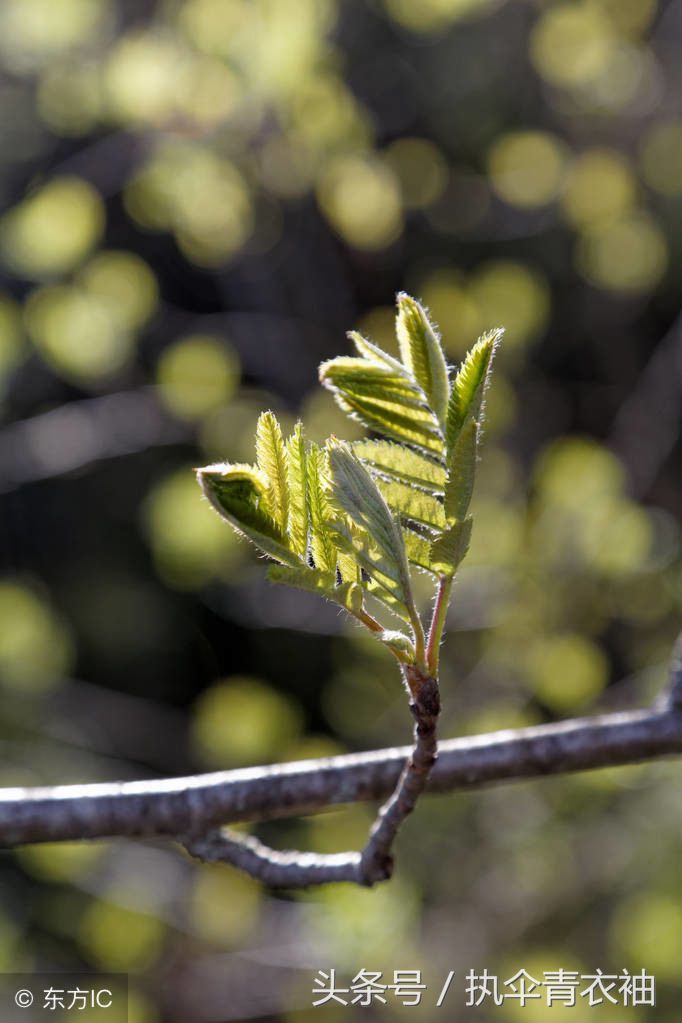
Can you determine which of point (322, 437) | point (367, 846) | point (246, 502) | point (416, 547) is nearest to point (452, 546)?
point (416, 547)

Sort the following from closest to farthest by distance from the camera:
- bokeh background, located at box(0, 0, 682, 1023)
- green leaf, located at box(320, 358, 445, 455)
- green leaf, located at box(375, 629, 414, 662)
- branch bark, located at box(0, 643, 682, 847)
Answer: green leaf, located at box(375, 629, 414, 662)
green leaf, located at box(320, 358, 445, 455)
branch bark, located at box(0, 643, 682, 847)
bokeh background, located at box(0, 0, 682, 1023)

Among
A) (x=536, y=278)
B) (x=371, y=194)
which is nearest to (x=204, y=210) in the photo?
(x=371, y=194)

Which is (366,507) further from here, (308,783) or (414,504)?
(308,783)

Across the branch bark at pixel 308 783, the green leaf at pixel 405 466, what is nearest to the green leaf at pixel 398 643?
the green leaf at pixel 405 466

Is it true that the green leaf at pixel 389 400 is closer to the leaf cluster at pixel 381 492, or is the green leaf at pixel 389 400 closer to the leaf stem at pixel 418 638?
the leaf cluster at pixel 381 492

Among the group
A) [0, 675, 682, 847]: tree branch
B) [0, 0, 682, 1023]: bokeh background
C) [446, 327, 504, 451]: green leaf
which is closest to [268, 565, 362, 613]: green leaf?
[446, 327, 504, 451]: green leaf

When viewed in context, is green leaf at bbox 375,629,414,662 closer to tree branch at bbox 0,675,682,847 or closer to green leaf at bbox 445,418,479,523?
green leaf at bbox 445,418,479,523

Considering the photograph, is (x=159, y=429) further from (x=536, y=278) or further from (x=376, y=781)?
(x=376, y=781)
